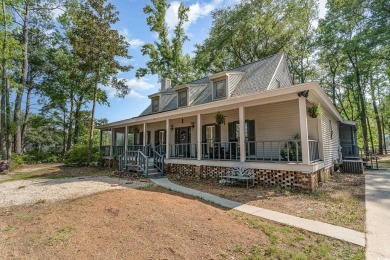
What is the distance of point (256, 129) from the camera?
11.2 meters

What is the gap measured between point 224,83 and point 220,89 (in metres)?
0.43

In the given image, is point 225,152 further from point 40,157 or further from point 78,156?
point 40,157

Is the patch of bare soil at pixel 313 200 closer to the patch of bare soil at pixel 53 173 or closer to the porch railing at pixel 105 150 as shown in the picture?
the patch of bare soil at pixel 53 173

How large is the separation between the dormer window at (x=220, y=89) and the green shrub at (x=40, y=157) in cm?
2141

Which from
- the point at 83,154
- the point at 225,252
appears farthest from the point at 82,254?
the point at 83,154

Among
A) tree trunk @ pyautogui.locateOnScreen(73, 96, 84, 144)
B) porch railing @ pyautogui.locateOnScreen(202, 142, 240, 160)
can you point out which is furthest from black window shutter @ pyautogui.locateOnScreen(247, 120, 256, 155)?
tree trunk @ pyautogui.locateOnScreen(73, 96, 84, 144)

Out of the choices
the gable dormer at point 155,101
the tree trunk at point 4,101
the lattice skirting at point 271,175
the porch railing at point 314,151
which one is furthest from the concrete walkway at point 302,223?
the tree trunk at point 4,101

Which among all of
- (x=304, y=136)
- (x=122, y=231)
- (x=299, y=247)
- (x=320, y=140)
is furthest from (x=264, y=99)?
(x=122, y=231)

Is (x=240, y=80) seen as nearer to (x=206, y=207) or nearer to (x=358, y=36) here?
(x=206, y=207)

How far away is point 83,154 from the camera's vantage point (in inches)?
723

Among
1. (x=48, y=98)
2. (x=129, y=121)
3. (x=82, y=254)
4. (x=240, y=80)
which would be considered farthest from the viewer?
(x=48, y=98)

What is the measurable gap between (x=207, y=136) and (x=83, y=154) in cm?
1188

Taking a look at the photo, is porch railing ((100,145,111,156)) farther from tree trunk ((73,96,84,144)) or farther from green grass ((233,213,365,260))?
green grass ((233,213,365,260))

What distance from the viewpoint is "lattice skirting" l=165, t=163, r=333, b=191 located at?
734 centimetres
